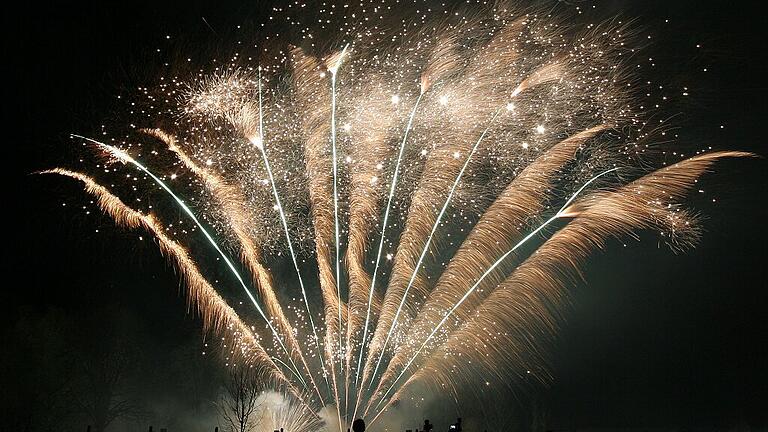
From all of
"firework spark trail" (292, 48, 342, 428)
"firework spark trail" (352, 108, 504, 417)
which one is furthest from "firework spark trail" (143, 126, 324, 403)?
"firework spark trail" (352, 108, 504, 417)

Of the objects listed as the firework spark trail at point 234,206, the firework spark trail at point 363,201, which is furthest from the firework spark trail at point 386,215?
the firework spark trail at point 234,206

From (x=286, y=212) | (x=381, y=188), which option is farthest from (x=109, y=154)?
(x=381, y=188)

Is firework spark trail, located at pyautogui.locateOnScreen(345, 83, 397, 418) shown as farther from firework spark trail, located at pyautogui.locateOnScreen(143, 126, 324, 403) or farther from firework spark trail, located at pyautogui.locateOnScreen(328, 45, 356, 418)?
firework spark trail, located at pyautogui.locateOnScreen(143, 126, 324, 403)

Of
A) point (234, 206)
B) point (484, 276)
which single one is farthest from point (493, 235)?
point (234, 206)

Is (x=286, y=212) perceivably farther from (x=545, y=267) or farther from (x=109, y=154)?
(x=545, y=267)

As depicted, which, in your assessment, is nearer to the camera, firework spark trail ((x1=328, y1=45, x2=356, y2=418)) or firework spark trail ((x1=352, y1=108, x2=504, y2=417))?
firework spark trail ((x1=328, y1=45, x2=356, y2=418))

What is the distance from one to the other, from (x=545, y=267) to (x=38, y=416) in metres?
15.3

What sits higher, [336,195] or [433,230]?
[336,195]

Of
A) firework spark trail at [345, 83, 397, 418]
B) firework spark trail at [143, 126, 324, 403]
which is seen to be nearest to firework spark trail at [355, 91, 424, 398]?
firework spark trail at [345, 83, 397, 418]

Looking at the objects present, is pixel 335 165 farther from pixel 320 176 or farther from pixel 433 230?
pixel 433 230

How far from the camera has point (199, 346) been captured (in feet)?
85.7

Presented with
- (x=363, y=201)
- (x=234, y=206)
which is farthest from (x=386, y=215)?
(x=234, y=206)

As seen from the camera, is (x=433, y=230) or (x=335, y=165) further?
(x=433, y=230)

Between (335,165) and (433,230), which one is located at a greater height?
(335,165)
